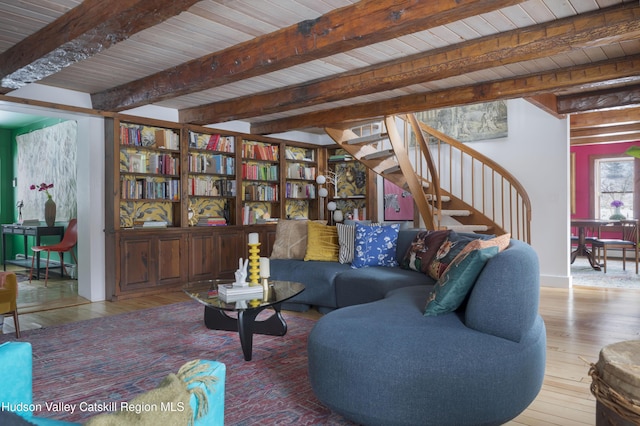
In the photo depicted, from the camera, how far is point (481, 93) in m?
4.55

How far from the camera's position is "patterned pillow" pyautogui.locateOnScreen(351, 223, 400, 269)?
161 inches

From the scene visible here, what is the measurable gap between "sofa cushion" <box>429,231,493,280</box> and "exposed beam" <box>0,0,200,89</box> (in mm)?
2340

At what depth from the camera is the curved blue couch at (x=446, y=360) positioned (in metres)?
1.73

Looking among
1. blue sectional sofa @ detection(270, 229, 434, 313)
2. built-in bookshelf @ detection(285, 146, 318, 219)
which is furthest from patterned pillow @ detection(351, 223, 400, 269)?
built-in bookshelf @ detection(285, 146, 318, 219)

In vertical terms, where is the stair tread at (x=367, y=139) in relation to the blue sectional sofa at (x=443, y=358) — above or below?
above

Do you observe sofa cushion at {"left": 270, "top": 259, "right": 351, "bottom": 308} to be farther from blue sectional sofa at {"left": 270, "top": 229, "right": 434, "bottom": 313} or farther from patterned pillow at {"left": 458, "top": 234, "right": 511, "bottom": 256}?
patterned pillow at {"left": 458, "top": 234, "right": 511, "bottom": 256}

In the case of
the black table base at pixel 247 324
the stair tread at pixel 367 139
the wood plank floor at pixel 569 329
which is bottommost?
the wood plank floor at pixel 569 329

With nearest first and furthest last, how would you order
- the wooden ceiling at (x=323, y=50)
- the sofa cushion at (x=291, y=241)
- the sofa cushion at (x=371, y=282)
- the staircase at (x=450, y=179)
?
the wooden ceiling at (x=323, y=50) < the sofa cushion at (x=371, y=282) < the sofa cushion at (x=291, y=241) < the staircase at (x=450, y=179)

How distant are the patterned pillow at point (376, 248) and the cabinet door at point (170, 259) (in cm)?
256

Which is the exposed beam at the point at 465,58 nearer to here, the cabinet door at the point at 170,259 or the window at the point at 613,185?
the cabinet door at the point at 170,259

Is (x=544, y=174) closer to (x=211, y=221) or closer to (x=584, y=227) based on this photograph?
(x=584, y=227)

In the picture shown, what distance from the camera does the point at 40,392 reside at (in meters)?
2.33

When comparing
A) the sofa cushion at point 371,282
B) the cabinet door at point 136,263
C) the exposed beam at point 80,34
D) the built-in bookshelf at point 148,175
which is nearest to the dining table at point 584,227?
the sofa cushion at point 371,282

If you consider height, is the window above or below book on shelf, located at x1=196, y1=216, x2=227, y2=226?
above
